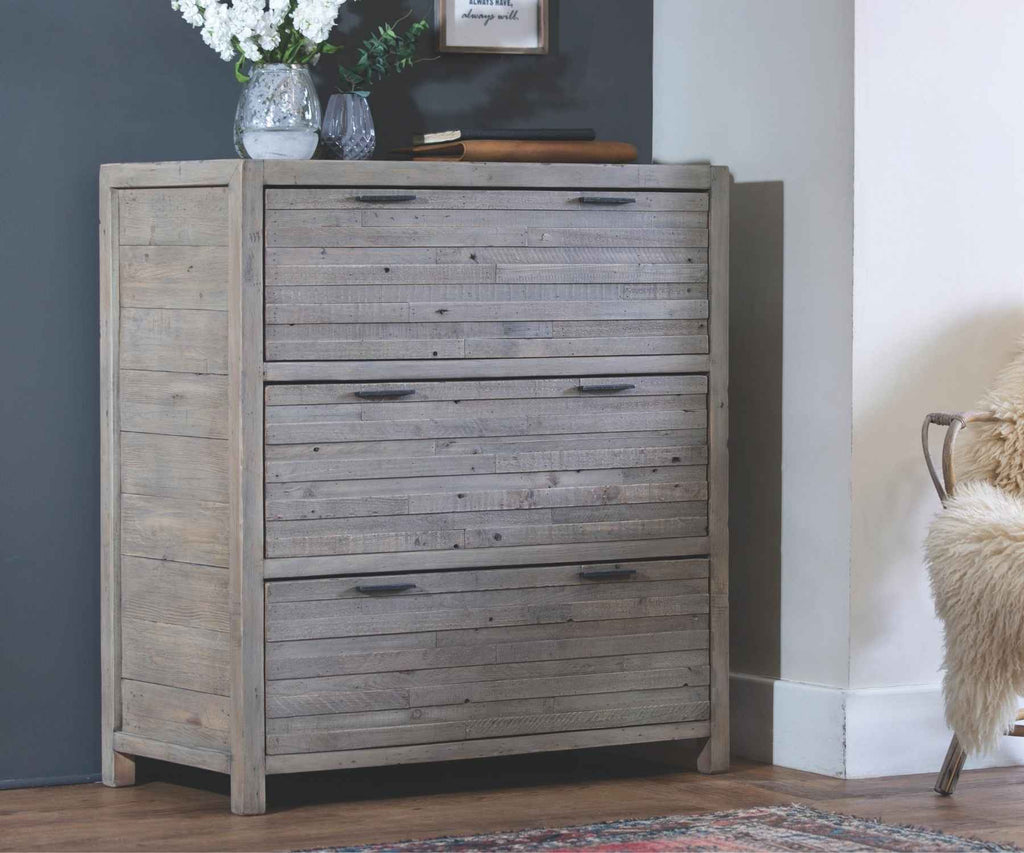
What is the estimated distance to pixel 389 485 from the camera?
2.68 m

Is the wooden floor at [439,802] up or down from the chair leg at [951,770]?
down

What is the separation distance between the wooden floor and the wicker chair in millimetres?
34

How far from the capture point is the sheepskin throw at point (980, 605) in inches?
99.6

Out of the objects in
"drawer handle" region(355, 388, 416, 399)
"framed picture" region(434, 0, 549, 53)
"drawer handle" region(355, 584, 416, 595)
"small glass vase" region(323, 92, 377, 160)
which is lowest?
"drawer handle" region(355, 584, 416, 595)

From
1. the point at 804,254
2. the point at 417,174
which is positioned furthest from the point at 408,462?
the point at 804,254

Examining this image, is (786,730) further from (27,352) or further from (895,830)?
(27,352)

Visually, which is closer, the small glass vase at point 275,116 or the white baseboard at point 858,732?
the small glass vase at point 275,116

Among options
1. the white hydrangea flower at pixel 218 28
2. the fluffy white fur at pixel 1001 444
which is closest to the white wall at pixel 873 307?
the fluffy white fur at pixel 1001 444

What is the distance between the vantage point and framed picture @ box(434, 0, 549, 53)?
3092 mm

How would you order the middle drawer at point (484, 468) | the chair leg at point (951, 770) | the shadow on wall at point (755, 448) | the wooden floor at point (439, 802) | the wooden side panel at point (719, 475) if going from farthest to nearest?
the shadow on wall at point (755, 448), the wooden side panel at point (719, 475), the chair leg at point (951, 770), the middle drawer at point (484, 468), the wooden floor at point (439, 802)

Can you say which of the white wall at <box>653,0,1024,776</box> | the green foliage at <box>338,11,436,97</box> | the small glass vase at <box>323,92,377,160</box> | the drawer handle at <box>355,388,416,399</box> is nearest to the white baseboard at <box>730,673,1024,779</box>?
the white wall at <box>653,0,1024,776</box>

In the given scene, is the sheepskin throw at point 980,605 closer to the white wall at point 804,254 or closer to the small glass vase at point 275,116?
the white wall at point 804,254

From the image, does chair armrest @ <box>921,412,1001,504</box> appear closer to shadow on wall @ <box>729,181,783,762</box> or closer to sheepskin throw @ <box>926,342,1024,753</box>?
sheepskin throw @ <box>926,342,1024,753</box>

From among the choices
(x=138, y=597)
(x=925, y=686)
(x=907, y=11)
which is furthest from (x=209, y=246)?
(x=925, y=686)
